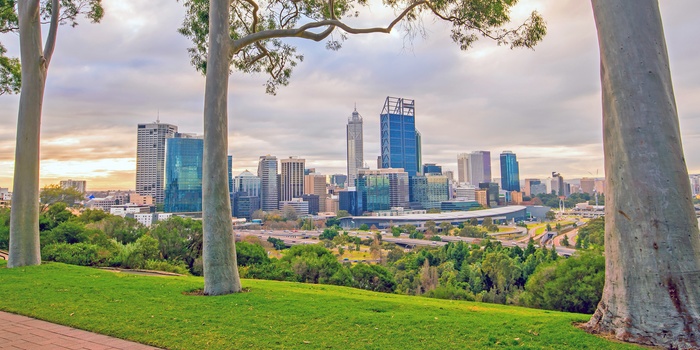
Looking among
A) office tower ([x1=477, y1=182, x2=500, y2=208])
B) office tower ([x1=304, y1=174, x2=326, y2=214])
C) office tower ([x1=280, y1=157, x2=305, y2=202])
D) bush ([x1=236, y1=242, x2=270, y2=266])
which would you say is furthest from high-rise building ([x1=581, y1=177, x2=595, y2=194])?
bush ([x1=236, y1=242, x2=270, y2=266])

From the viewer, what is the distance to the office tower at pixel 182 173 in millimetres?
70688

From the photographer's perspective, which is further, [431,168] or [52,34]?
[431,168]

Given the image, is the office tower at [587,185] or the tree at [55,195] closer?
the tree at [55,195]

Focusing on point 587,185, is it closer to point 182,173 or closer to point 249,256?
point 182,173

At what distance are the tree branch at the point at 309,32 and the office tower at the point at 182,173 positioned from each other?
67.5 metres

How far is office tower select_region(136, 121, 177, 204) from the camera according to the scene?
84312mm

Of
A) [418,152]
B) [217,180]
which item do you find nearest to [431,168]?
[418,152]

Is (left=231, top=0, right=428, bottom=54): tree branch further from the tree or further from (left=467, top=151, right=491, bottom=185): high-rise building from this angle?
(left=467, top=151, right=491, bottom=185): high-rise building

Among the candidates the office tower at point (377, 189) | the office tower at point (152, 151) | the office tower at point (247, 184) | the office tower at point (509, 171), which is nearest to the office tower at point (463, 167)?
the office tower at point (509, 171)

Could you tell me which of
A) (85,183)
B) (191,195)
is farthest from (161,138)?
(191,195)

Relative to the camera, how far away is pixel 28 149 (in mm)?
8367

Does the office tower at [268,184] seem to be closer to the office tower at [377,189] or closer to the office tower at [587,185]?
the office tower at [377,189]

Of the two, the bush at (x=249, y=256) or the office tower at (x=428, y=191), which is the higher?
the office tower at (x=428, y=191)

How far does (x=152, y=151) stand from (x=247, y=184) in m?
23.8
